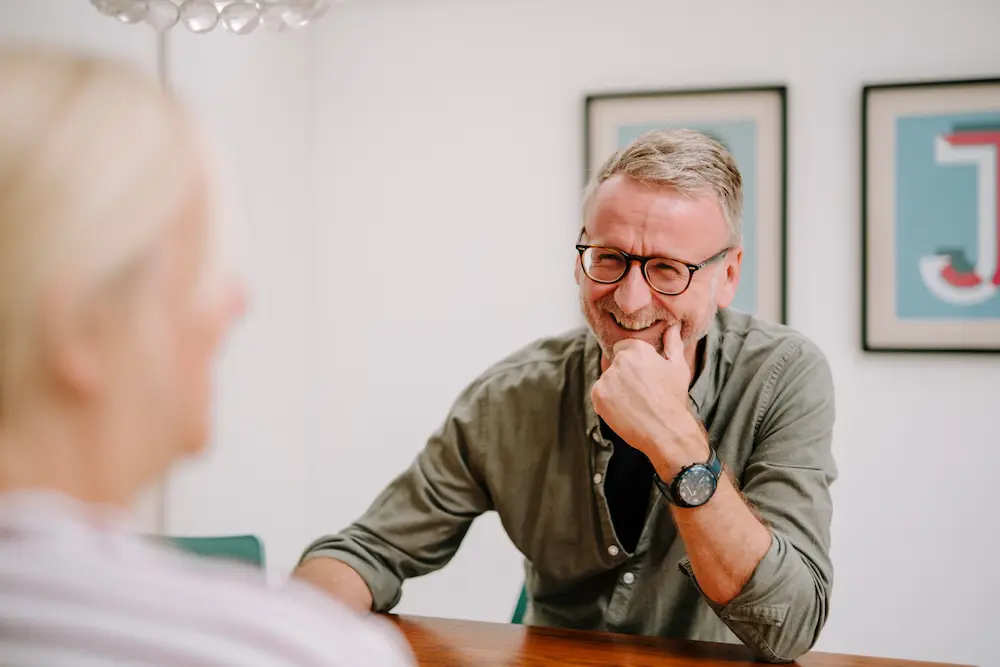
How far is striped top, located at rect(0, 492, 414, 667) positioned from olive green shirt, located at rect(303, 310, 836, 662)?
1.01 metres

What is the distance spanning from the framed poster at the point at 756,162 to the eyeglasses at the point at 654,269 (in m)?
1.48

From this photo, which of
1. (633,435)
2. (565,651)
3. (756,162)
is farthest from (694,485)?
(756,162)

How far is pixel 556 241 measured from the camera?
3.24 metres

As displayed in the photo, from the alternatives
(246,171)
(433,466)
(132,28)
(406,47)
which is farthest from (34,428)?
(406,47)

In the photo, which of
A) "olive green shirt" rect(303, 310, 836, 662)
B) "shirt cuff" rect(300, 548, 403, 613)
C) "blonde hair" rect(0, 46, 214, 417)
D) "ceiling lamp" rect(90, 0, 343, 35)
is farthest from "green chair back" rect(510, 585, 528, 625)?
"blonde hair" rect(0, 46, 214, 417)

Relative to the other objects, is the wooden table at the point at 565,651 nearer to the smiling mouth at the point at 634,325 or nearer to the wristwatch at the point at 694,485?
the wristwatch at the point at 694,485

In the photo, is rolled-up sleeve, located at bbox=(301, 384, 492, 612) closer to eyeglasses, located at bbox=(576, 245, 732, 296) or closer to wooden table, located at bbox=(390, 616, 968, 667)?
wooden table, located at bbox=(390, 616, 968, 667)

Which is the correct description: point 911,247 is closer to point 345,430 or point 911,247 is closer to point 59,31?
point 345,430

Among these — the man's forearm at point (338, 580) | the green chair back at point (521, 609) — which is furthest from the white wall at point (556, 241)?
the man's forearm at point (338, 580)

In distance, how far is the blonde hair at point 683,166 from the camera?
5.18 ft

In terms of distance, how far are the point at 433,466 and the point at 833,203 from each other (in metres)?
1.89

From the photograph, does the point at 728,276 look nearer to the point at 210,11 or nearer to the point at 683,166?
the point at 683,166

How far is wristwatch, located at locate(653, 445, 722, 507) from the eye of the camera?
132cm

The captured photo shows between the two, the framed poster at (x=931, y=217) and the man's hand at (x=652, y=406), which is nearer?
the man's hand at (x=652, y=406)
